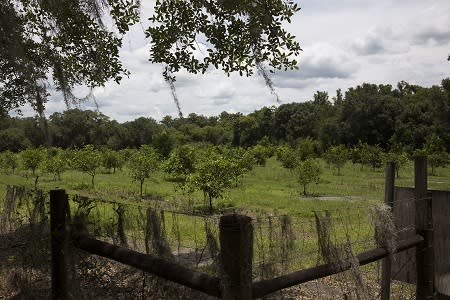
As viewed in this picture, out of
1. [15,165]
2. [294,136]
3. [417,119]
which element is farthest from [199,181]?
[294,136]

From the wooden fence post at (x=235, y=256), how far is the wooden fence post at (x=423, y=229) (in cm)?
247

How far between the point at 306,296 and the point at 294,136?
64.9 m

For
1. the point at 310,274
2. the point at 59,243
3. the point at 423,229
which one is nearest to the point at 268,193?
the point at 423,229

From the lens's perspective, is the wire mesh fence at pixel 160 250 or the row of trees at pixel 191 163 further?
the row of trees at pixel 191 163

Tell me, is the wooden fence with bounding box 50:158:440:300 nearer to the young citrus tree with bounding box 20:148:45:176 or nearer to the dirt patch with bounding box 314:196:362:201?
the dirt patch with bounding box 314:196:362:201

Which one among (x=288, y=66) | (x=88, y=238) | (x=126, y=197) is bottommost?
(x=126, y=197)

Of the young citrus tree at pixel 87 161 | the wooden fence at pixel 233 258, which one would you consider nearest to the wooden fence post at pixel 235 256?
the wooden fence at pixel 233 258

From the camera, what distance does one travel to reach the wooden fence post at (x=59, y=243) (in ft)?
11.2

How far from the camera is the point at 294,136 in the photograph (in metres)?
70.0

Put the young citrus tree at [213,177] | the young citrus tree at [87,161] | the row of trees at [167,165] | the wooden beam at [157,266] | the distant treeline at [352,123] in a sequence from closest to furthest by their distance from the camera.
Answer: the wooden beam at [157,266]
the young citrus tree at [213,177]
the row of trees at [167,165]
the young citrus tree at [87,161]
the distant treeline at [352,123]

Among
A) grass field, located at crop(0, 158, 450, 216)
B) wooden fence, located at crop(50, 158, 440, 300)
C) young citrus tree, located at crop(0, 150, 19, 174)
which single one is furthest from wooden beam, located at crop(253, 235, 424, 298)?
young citrus tree, located at crop(0, 150, 19, 174)

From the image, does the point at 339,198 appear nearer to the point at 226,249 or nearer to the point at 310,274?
the point at 310,274

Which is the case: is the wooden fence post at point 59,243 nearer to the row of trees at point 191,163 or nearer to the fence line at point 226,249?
the fence line at point 226,249

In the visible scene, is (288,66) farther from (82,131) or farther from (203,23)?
(82,131)
